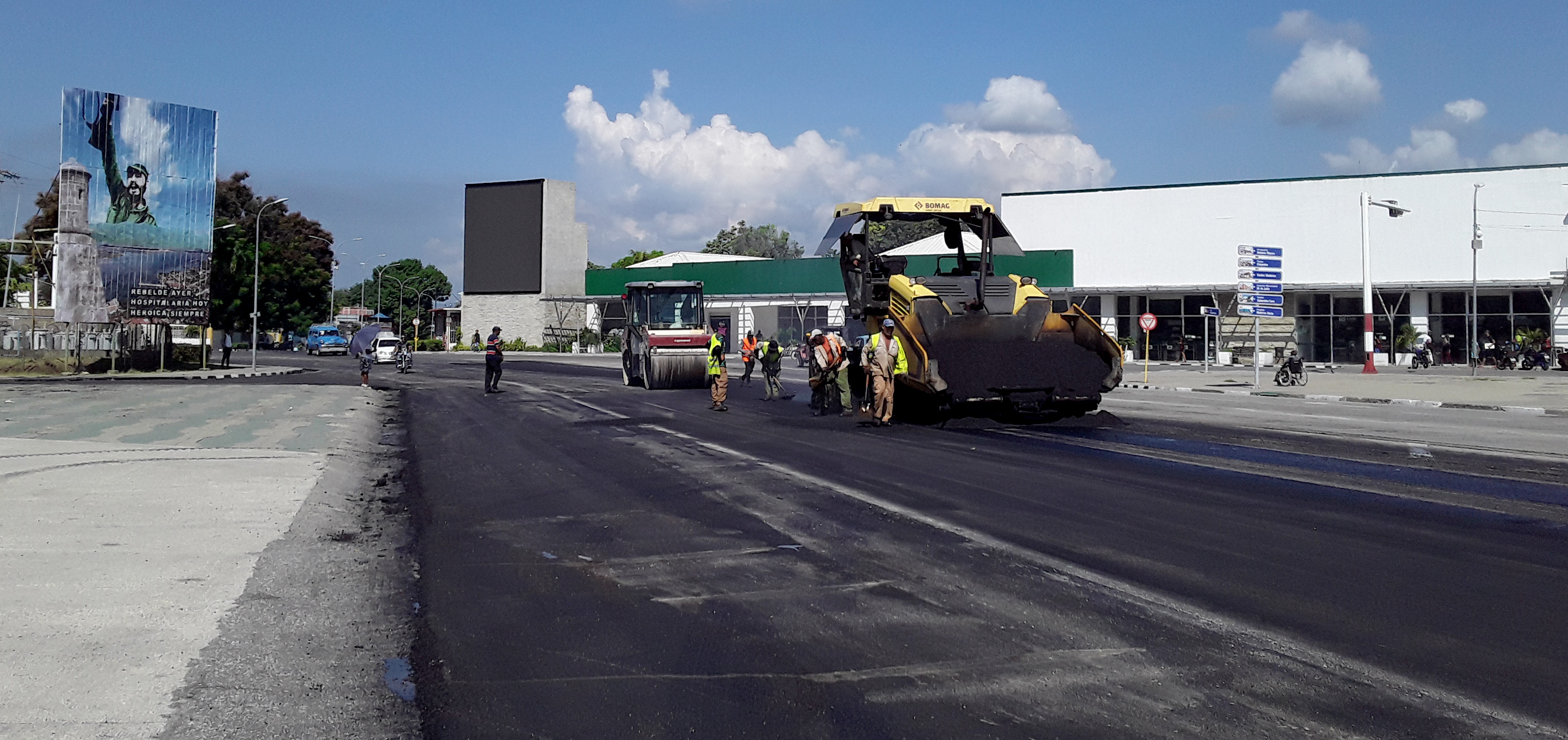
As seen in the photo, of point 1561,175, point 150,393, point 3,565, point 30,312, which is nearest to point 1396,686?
point 3,565

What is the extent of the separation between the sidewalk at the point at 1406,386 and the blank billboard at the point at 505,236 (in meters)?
45.9

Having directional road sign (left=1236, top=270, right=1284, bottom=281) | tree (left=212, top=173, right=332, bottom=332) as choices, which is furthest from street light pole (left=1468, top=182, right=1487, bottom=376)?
tree (left=212, top=173, right=332, bottom=332)

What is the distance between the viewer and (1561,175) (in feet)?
173

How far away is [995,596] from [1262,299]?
28313 mm

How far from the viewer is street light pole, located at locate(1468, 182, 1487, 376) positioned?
1778 inches

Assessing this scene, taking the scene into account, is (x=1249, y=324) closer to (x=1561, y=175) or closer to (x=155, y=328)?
(x=1561, y=175)

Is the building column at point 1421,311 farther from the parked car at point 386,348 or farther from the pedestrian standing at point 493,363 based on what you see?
the parked car at point 386,348

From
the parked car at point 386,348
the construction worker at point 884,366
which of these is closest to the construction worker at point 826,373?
A: the construction worker at point 884,366

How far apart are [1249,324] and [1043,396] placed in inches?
1804

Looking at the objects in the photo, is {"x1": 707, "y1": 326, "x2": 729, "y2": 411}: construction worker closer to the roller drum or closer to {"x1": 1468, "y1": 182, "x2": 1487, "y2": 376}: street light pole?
the roller drum

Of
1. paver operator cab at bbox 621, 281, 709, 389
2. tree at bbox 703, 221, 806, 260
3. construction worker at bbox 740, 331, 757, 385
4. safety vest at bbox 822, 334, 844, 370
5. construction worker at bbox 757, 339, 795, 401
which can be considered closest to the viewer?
safety vest at bbox 822, 334, 844, 370

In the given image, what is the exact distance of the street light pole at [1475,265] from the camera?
45.2 metres

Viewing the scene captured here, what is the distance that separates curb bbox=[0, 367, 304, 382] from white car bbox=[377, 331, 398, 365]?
14502 mm

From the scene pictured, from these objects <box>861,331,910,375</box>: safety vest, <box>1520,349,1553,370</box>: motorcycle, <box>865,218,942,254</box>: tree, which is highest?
<box>865,218,942,254</box>: tree
